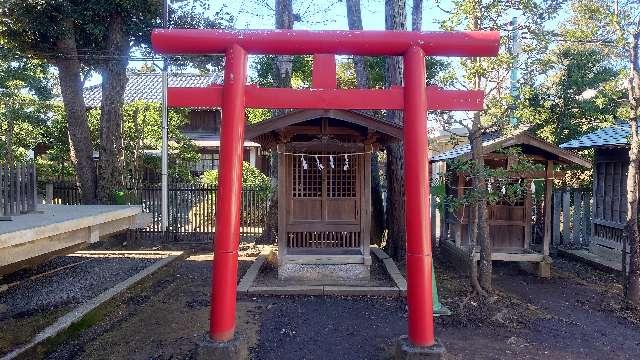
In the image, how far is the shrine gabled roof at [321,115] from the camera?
918 centimetres

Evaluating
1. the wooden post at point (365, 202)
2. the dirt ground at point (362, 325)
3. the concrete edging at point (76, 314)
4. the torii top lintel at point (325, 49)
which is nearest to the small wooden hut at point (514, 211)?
the dirt ground at point (362, 325)

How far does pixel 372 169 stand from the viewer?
46.2ft

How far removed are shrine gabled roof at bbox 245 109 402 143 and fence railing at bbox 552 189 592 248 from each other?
7225 mm

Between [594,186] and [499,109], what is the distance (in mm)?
6813

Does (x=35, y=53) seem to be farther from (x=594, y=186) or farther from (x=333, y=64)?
(x=594, y=186)

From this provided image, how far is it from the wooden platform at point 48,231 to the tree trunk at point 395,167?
279 inches

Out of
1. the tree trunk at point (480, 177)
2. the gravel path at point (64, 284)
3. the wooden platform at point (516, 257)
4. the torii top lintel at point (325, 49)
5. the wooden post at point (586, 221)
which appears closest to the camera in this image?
the torii top lintel at point (325, 49)

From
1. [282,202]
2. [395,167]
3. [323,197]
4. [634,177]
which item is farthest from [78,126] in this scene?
[634,177]

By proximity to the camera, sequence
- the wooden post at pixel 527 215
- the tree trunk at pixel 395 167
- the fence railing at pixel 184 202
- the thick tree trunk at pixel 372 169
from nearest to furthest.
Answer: the wooden post at pixel 527 215
the tree trunk at pixel 395 167
the thick tree trunk at pixel 372 169
the fence railing at pixel 184 202

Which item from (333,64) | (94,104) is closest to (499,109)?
(333,64)

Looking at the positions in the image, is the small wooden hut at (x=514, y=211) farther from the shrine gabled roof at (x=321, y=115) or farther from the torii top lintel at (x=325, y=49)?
the torii top lintel at (x=325, y=49)

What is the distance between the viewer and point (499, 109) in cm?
810

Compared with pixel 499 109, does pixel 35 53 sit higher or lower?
higher

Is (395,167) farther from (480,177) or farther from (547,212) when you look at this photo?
(480,177)
